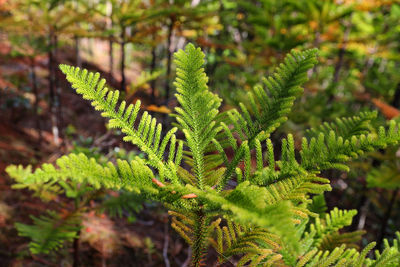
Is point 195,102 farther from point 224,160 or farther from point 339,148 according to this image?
point 339,148

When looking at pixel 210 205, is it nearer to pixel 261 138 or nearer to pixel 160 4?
pixel 261 138

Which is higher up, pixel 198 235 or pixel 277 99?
pixel 277 99

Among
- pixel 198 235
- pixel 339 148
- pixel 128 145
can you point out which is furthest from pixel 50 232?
pixel 128 145

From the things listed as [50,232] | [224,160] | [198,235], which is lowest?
[50,232]

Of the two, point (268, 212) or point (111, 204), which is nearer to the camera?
point (268, 212)

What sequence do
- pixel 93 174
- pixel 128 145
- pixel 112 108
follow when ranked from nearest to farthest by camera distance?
1. pixel 93 174
2. pixel 112 108
3. pixel 128 145

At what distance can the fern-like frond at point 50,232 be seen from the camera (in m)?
1.79

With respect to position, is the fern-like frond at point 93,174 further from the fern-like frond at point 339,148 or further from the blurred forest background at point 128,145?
the blurred forest background at point 128,145

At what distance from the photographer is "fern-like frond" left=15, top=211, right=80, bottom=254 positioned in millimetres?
1788

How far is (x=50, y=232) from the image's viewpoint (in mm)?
1917

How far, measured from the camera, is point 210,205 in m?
0.75

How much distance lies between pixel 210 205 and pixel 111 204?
1755 mm

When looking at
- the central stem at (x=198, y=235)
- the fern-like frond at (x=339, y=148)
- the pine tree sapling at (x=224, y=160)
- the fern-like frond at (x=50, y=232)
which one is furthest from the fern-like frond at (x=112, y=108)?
the fern-like frond at (x=50, y=232)

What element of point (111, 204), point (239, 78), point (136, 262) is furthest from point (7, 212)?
point (239, 78)
